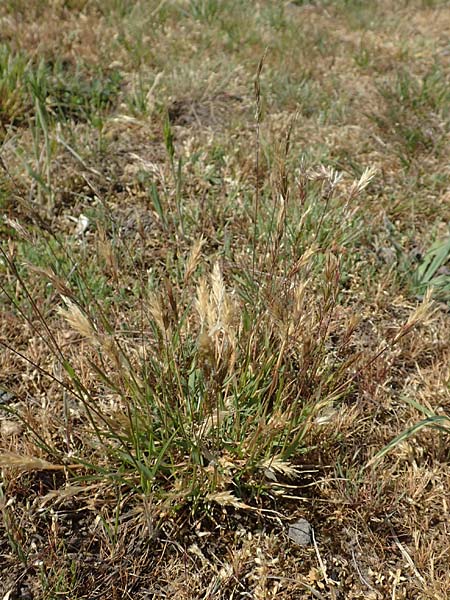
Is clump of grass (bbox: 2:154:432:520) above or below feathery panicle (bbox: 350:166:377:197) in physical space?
below

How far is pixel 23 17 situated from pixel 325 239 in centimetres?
315

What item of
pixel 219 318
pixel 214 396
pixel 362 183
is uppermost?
pixel 362 183

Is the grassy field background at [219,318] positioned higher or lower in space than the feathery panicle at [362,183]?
lower

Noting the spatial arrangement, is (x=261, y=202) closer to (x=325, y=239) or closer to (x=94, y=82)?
(x=325, y=239)

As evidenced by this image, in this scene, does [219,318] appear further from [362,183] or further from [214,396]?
[362,183]

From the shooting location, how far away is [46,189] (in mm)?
3064

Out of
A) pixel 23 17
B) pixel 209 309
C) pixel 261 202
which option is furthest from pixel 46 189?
pixel 23 17

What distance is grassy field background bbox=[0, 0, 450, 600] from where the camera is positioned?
1.89 metres

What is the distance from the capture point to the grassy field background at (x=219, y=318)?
1.89 meters

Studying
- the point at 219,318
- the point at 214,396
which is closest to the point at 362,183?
the point at 219,318

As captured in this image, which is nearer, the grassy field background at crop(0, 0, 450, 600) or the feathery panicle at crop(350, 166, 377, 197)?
the feathery panicle at crop(350, 166, 377, 197)

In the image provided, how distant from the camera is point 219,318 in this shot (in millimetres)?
1821

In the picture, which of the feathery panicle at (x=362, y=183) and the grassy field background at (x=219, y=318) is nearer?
the feathery panicle at (x=362, y=183)

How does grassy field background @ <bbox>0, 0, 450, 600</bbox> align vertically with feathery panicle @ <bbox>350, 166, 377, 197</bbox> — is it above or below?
below
